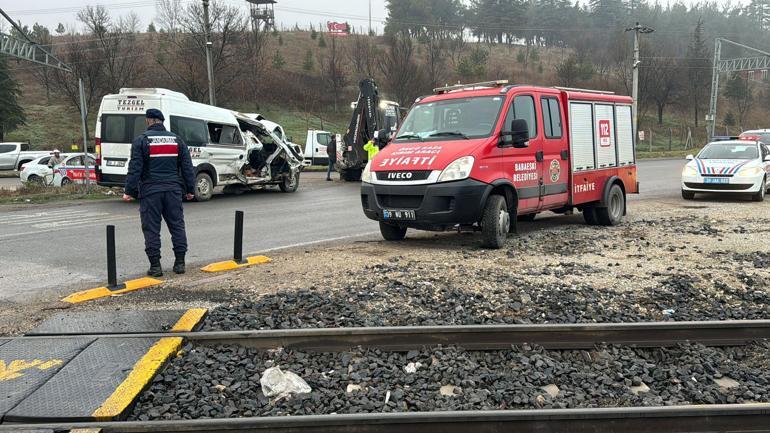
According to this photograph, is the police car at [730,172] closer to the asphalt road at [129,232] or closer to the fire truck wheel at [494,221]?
the asphalt road at [129,232]

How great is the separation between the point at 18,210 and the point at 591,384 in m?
14.9

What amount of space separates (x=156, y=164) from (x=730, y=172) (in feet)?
46.2

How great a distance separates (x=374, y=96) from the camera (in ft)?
72.4

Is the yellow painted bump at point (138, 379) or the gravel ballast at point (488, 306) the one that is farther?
the gravel ballast at point (488, 306)

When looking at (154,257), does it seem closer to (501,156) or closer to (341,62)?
(501,156)

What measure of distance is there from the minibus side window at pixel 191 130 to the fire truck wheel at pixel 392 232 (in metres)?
7.99

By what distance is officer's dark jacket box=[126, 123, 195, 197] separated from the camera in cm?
696

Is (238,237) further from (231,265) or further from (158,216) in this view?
(158,216)

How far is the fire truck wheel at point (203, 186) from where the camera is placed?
16.3 m

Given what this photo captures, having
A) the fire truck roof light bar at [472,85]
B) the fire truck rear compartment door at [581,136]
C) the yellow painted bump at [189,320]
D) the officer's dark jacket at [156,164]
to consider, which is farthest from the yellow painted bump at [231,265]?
the fire truck rear compartment door at [581,136]

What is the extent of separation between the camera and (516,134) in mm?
8406

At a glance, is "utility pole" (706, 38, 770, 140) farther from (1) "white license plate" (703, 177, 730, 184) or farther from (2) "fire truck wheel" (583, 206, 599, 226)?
(2) "fire truck wheel" (583, 206, 599, 226)

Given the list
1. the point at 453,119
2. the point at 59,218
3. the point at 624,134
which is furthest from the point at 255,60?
the point at 453,119

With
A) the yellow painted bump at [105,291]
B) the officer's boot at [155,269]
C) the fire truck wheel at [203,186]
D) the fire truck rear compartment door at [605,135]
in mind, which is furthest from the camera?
the fire truck wheel at [203,186]
